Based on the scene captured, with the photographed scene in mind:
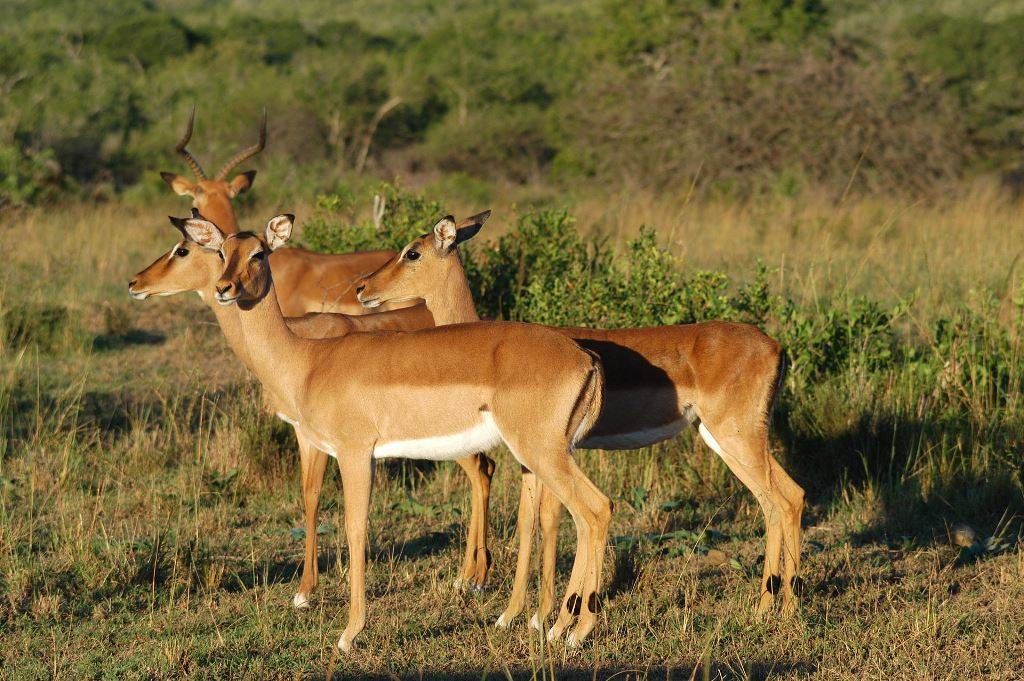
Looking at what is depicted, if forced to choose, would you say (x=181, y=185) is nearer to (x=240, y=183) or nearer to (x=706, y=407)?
(x=240, y=183)

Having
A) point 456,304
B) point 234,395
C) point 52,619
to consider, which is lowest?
point 234,395

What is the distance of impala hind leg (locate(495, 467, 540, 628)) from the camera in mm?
4695

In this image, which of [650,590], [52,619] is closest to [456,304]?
[650,590]

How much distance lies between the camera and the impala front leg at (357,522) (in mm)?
4375

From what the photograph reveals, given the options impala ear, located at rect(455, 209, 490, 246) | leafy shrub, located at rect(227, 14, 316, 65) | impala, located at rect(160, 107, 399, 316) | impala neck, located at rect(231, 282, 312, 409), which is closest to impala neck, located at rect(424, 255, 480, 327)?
impala ear, located at rect(455, 209, 490, 246)

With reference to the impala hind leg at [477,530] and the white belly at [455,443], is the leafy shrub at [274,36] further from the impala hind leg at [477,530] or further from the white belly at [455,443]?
the white belly at [455,443]

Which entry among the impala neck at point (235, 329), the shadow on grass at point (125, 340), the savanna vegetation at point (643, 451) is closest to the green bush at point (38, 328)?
the savanna vegetation at point (643, 451)

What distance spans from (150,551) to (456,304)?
67.2 inches

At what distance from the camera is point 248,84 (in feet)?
82.4

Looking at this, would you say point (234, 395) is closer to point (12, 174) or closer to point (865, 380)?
point (865, 380)

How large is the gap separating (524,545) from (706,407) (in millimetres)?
889

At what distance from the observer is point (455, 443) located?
14.3 feet

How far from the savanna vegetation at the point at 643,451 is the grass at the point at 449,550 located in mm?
18

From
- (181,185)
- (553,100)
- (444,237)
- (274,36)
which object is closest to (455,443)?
(444,237)
